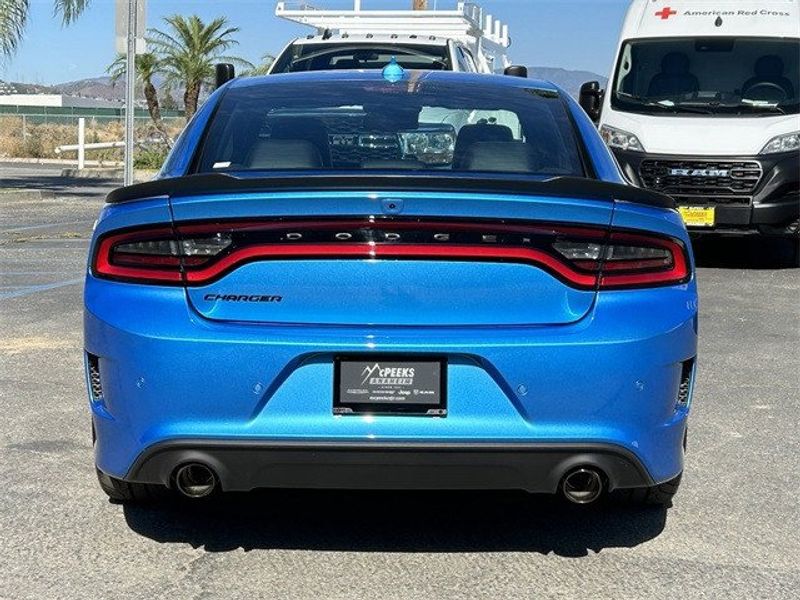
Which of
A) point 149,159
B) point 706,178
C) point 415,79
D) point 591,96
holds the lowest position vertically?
point 149,159

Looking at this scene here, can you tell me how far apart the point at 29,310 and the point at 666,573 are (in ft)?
20.5

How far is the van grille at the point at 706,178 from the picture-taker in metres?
12.7

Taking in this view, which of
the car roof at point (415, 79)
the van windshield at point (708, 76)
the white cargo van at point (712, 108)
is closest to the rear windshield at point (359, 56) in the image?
the white cargo van at point (712, 108)

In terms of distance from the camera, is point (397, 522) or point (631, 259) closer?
point (631, 259)

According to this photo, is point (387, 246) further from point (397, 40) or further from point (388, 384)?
point (397, 40)

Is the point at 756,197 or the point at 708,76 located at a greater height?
the point at 708,76

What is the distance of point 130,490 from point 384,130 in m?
1.62

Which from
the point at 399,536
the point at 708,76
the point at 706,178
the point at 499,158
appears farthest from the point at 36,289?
the point at 708,76

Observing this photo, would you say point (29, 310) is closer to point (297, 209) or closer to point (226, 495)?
point (226, 495)

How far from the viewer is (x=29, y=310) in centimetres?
959

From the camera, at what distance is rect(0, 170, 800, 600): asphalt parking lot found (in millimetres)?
4227

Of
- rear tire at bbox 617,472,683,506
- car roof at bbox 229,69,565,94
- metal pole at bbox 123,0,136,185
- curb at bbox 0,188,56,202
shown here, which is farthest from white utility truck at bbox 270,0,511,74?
rear tire at bbox 617,472,683,506

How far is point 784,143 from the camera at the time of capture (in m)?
12.7

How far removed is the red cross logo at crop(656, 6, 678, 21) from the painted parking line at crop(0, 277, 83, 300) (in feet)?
21.3
